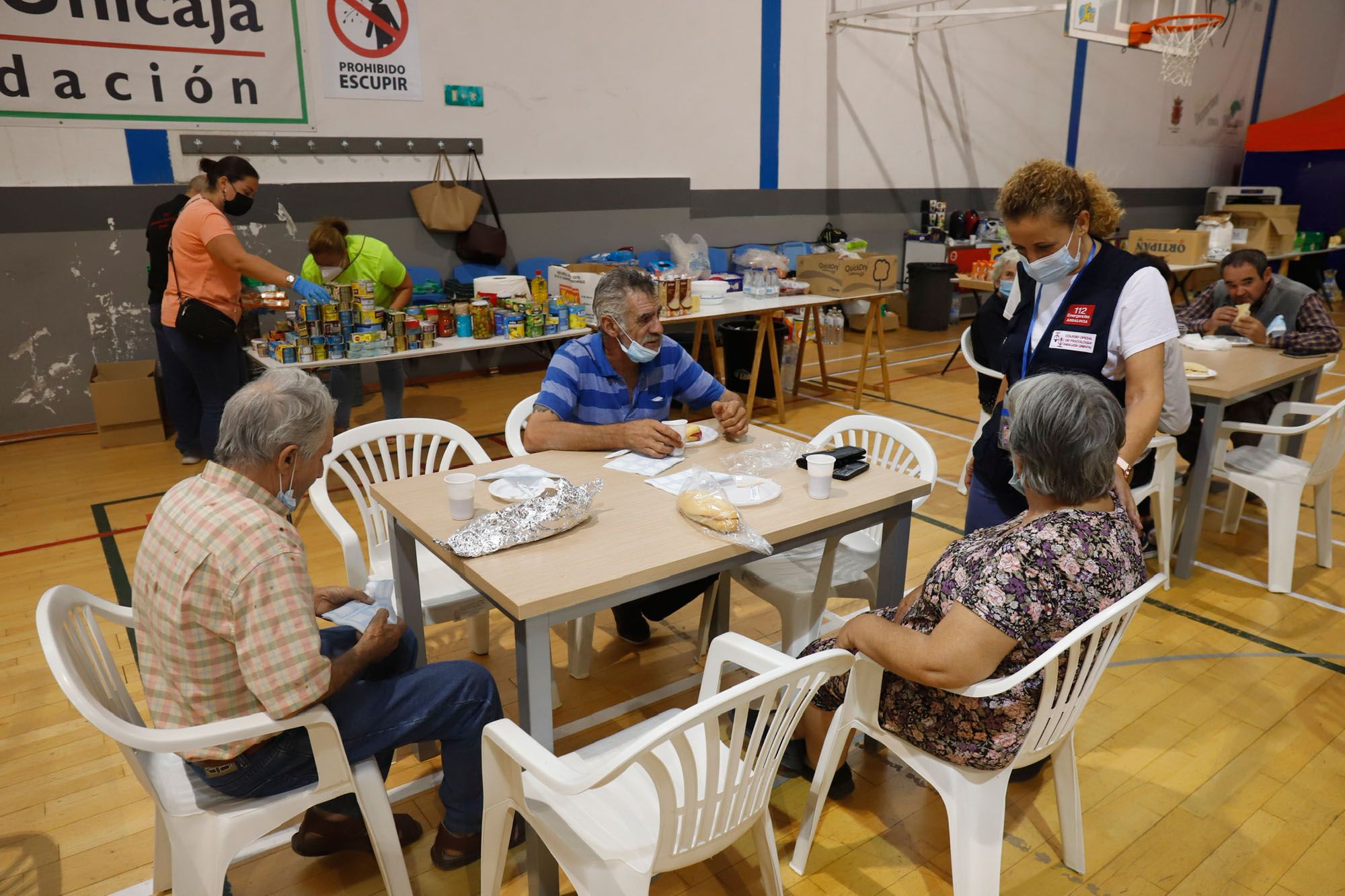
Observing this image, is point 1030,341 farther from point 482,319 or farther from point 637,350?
point 482,319

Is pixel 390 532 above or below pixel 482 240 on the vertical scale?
below

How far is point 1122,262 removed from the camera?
2.42 m

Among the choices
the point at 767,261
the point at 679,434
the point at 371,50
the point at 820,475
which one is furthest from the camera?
the point at 767,261

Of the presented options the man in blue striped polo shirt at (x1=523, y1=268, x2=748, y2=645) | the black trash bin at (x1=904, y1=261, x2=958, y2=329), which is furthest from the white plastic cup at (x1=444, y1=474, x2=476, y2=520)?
the black trash bin at (x1=904, y1=261, x2=958, y2=329)

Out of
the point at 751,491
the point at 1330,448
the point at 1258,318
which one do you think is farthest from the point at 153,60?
the point at 1330,448

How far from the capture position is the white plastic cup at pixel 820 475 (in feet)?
7.52

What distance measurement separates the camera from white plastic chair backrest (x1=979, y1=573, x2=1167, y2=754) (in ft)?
5.47

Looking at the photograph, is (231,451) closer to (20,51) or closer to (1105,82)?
(20,51)

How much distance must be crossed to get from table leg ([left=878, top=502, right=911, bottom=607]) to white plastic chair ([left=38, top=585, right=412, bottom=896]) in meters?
1.41

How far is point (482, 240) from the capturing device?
6.80 metres

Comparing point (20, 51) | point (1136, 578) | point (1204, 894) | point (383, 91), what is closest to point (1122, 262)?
point (1136, 578)

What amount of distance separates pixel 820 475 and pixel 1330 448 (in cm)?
254

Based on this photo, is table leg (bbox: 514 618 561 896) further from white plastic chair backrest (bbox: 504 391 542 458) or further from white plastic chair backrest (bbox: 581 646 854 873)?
white plastic chair backrest (bbox: 504 391 542 458)

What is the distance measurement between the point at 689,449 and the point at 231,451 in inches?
55.2
